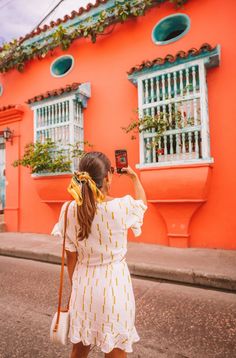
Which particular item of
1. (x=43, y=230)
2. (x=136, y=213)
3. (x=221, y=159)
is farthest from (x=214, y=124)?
(x=43, y=230)

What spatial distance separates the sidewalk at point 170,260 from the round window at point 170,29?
4.50m

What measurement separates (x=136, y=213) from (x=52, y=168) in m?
4.89

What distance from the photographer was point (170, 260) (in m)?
4.20

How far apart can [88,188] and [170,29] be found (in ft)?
18.9

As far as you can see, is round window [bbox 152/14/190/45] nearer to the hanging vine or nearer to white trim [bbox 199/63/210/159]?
the hanging vine

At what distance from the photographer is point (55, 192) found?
634 cm

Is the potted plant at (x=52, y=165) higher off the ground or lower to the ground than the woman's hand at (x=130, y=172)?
higher

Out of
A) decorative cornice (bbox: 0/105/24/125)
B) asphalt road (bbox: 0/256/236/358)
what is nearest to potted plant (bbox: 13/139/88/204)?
decorative cornice (bbox: 0/105/24/125)

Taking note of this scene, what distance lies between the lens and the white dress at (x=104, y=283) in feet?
4.75

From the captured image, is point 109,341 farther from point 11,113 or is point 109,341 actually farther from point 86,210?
point 11,113

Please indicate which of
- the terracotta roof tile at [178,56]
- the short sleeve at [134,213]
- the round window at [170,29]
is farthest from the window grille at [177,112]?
the short sleeve at [134,213]

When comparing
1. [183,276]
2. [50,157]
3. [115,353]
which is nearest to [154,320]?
[183,276]

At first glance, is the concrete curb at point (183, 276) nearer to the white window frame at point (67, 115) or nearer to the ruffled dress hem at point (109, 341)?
the ruffled dress hem at point (109, 341)

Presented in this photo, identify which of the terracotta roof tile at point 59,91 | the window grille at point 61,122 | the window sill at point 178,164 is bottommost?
the window sill at point 178,164
